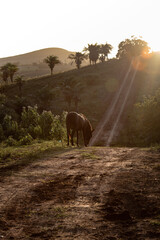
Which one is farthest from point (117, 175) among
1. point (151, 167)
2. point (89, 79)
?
point (89, 79)

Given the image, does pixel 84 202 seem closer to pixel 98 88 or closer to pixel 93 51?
pixel 98 88

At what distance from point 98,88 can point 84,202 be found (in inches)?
2338

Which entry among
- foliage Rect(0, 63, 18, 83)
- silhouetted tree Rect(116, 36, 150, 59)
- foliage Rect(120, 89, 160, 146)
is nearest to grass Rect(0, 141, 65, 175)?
foliage Rect(120, 89, 160, 146)

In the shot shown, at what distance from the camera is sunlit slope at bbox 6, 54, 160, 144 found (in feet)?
166

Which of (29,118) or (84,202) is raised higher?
(29,118)

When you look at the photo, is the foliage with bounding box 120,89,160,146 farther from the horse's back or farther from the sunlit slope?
the horse's back

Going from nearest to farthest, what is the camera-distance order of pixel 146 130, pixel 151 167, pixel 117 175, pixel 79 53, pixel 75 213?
pixel 75 213 → pixel 117 175 → pixel 151 167 → pixel 146 130 → pixel 79 53

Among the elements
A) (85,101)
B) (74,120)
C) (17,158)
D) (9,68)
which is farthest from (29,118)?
(9,68)

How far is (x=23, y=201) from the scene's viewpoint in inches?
213

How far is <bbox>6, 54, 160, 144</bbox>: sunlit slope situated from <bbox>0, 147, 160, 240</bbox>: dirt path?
31.8m

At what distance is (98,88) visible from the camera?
6334 centimetres

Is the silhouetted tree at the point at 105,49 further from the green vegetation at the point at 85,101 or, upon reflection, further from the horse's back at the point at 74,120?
the horse's back at the point at 74,120

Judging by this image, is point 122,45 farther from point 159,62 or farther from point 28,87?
point 28,87

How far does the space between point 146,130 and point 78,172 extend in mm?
22419
